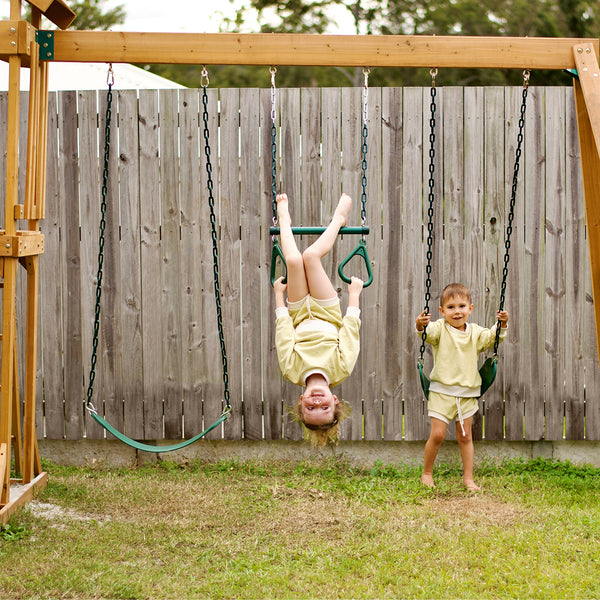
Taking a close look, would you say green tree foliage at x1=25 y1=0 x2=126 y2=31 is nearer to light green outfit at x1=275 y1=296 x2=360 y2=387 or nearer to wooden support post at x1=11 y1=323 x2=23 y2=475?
wooden support post at x1=11 y1=323 x2=23 y2=475

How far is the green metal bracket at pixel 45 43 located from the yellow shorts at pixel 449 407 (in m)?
3.20

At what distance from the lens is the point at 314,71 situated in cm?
2086

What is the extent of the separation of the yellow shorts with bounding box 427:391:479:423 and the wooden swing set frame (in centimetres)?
111

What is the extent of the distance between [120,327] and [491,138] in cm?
298

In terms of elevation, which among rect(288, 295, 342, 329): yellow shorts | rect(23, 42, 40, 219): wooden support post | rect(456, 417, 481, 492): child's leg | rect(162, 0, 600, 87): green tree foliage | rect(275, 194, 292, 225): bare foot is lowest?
rect(456, 417, 481, 492): child's leg

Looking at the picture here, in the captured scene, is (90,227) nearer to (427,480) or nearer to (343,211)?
(343,211)

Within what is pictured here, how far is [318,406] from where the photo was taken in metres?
4.55

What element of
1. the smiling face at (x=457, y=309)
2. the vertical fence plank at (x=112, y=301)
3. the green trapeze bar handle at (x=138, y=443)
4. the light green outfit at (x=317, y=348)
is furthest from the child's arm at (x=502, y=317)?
the vertical fence plank at (x=112, y=301)

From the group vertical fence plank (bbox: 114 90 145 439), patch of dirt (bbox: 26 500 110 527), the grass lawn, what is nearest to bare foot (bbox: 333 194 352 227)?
vertical fence plank (bbox: 114 90 145 439)

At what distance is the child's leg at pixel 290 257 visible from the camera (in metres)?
4.57

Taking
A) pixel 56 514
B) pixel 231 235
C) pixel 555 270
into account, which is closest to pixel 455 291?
pixel 555 270

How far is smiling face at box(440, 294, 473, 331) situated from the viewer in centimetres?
517

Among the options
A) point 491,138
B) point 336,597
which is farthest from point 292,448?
point 491,138

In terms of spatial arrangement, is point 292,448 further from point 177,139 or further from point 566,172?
point 566,172
